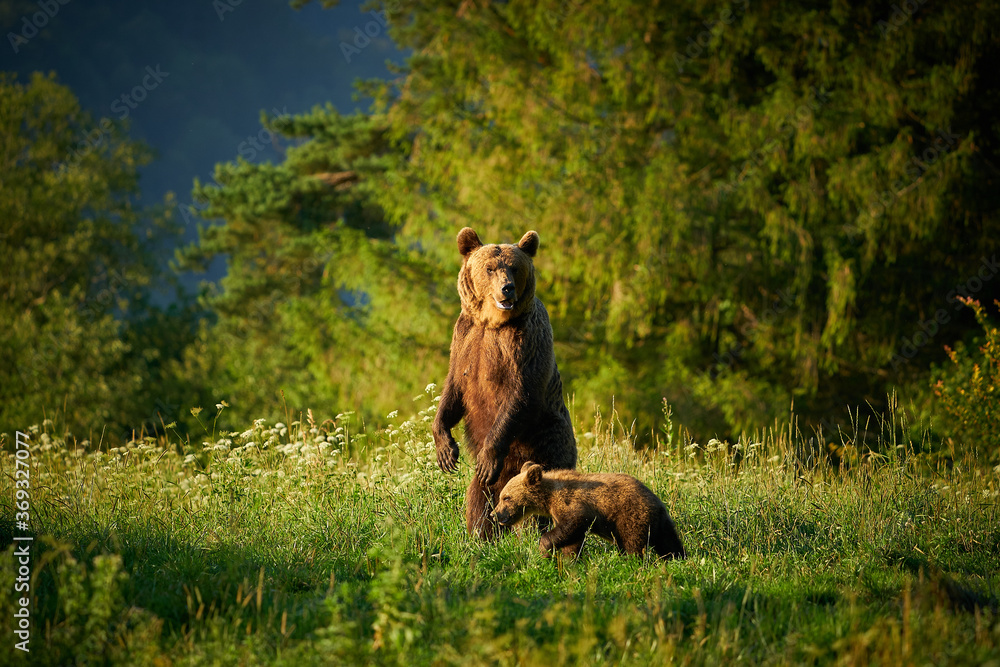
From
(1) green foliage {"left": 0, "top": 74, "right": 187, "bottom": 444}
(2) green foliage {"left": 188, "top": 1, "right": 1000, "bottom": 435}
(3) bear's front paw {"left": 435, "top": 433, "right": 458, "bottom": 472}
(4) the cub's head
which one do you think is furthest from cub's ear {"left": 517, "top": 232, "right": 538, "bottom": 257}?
(1) green foliage {"left": 0, "top": 74, "right": 187, "bottom": 444}

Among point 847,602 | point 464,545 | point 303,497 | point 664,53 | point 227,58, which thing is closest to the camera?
point 847,602

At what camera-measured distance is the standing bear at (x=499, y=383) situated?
16.4 ft

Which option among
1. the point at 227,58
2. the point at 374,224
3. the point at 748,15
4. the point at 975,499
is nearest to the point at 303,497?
the point at 975,499

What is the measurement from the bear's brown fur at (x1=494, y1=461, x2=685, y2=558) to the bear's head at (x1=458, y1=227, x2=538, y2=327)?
1061mm

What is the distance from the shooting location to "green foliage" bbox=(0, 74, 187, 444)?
2555 cm

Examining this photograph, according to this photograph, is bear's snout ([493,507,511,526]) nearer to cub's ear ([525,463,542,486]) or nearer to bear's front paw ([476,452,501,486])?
cub's ear ([525,463,542,486])

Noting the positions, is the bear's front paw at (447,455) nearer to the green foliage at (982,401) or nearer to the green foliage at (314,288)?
the green foliage at (982,401)

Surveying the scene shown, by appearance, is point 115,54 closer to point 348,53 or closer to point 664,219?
point 348,53

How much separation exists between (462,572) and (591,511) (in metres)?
0.86

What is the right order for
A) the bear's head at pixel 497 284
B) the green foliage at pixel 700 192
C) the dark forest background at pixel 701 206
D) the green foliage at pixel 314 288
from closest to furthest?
the bear's head at pixel 497 284 → the dark forest background at pixel 701 206 → the green foliage at pixel 700 192 → the green foliage at pixel 314 288

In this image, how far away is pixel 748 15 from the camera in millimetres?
15445

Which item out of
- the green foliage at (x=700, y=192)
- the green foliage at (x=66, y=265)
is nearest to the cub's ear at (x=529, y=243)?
the green foliage at (x=700, y=192)

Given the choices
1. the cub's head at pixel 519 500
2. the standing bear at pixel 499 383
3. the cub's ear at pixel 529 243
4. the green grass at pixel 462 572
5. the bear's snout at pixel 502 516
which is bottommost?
the green grass at pixel 462 572

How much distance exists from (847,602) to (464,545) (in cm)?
218
